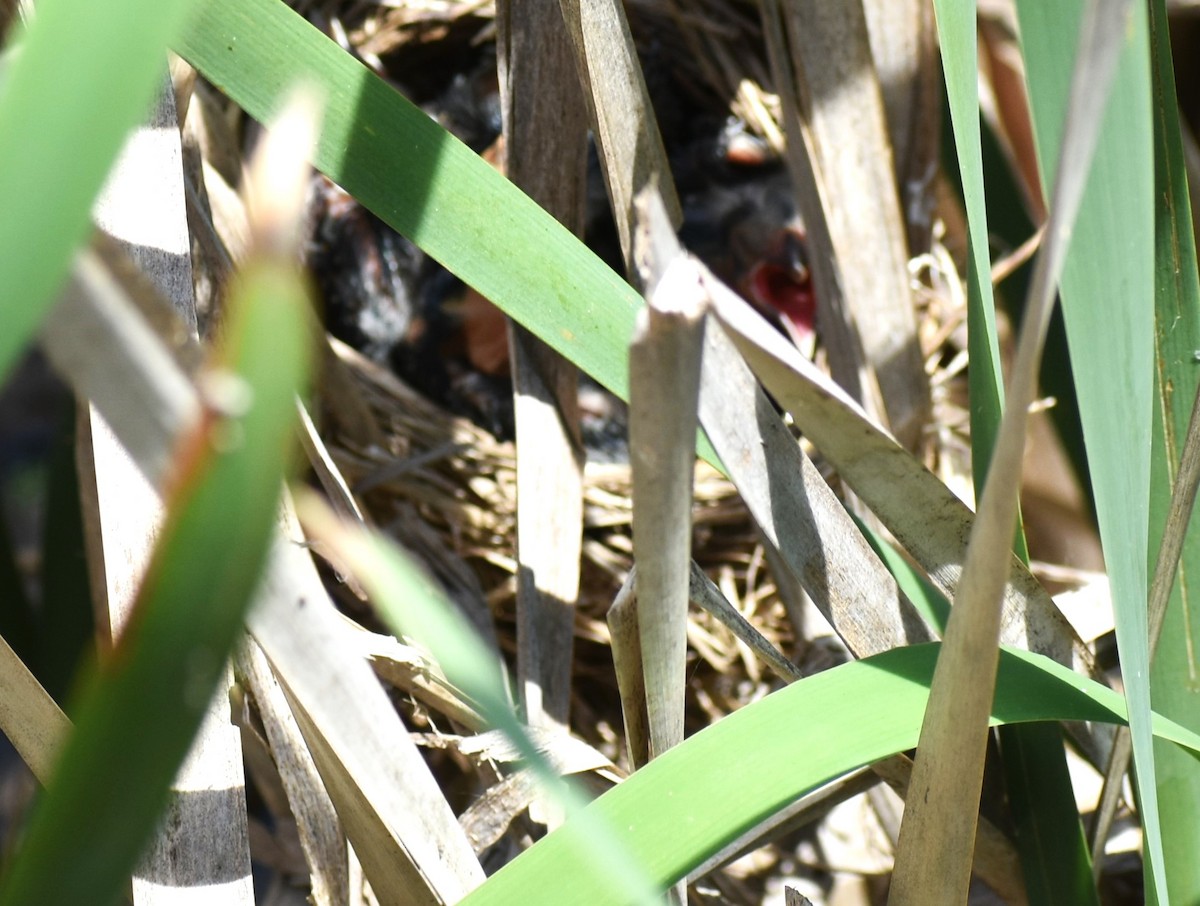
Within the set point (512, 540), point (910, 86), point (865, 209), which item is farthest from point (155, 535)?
point (910, 86)

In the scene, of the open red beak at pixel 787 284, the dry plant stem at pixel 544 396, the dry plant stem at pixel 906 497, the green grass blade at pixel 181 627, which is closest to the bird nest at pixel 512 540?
the dry plant stem at pixel 544 396

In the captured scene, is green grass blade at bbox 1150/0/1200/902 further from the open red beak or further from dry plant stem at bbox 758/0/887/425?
the open red beak

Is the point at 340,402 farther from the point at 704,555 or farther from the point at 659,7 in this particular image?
the point at 659,7

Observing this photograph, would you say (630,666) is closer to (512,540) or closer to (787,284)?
(512,540)

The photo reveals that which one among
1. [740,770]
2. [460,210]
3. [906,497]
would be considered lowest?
[740,770]

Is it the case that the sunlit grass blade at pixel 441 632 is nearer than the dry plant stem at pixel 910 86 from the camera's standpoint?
Yes

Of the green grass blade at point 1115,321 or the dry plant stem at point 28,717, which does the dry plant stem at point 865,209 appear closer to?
the green grass blade at point 1115,321

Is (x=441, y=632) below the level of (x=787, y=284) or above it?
below
